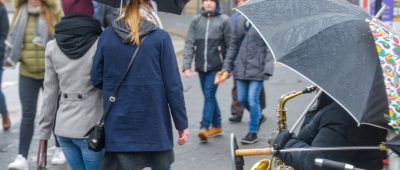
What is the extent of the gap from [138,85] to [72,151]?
0.86 m

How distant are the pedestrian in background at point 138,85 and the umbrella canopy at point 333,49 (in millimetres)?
725

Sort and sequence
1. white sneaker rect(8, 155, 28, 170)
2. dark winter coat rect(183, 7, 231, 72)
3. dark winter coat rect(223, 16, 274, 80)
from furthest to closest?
dark winter coat rect(183, 7, 231, 72) → dark winter coat rect(223, 16, 274, 80) → white sneaker rect(8, 155, 28, 170)

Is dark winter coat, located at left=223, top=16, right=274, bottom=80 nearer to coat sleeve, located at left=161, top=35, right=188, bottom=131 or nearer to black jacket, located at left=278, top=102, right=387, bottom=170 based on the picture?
coat sleeve, located at left=161, top=35, right=188, bottom=131

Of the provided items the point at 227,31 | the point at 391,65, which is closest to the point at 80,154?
the point at 391,65

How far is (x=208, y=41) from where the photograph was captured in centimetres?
775

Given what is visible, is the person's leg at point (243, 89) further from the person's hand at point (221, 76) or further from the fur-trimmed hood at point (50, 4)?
the fur-trimmed hood at point (50, 4)

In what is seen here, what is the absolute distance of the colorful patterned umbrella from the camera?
3.13 metres

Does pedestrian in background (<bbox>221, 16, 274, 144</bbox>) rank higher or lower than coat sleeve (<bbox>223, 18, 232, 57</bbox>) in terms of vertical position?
lower

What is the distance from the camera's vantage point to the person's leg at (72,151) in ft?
15.5

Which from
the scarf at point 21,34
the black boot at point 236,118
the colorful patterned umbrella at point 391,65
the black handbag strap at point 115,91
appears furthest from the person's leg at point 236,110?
the colorful patterned umbrella at point 391,65

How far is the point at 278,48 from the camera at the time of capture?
3.51m

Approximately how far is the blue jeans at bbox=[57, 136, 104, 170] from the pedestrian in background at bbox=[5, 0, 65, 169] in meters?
1.76

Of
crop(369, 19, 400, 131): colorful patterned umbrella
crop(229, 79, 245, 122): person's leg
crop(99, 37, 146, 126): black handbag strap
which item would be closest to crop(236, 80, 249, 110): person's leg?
crop(229, 79, 245, 122): person's leg

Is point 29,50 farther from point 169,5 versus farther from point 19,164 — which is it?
point 169,5
